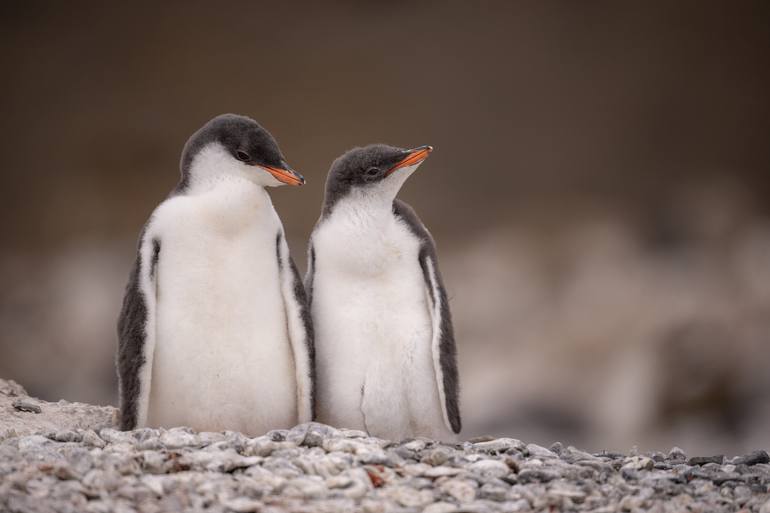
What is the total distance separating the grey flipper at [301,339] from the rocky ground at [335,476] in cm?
34

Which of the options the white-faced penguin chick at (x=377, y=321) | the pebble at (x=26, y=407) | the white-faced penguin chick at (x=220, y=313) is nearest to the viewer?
the white-faced penguin chick at (x=220, y=313)

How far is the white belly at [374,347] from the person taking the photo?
11.4 feet

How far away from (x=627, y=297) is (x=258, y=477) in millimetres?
5927

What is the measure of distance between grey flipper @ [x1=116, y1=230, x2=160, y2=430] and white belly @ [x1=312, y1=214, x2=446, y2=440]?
0.57 m

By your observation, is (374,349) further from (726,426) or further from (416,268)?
(726,426)

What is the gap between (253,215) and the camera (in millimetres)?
3441

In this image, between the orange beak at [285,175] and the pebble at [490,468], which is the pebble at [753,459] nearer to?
the pebble at [490,468]

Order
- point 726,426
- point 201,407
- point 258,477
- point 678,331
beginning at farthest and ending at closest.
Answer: point 678,331 < point 726,426 < point 201,407 < point 258,477

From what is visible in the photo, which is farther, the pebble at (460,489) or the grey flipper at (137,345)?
the grey flipper at (137,345)

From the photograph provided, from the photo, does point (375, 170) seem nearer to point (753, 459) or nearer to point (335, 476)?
point (335, 476)

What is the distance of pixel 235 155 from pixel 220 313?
51 centimetres

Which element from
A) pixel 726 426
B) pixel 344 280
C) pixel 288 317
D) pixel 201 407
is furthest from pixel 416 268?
pixel 726 426

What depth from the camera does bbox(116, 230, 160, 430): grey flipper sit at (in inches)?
132

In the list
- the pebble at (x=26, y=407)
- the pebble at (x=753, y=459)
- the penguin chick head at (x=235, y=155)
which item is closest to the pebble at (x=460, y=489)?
the pebble at (x=753, y=459)
